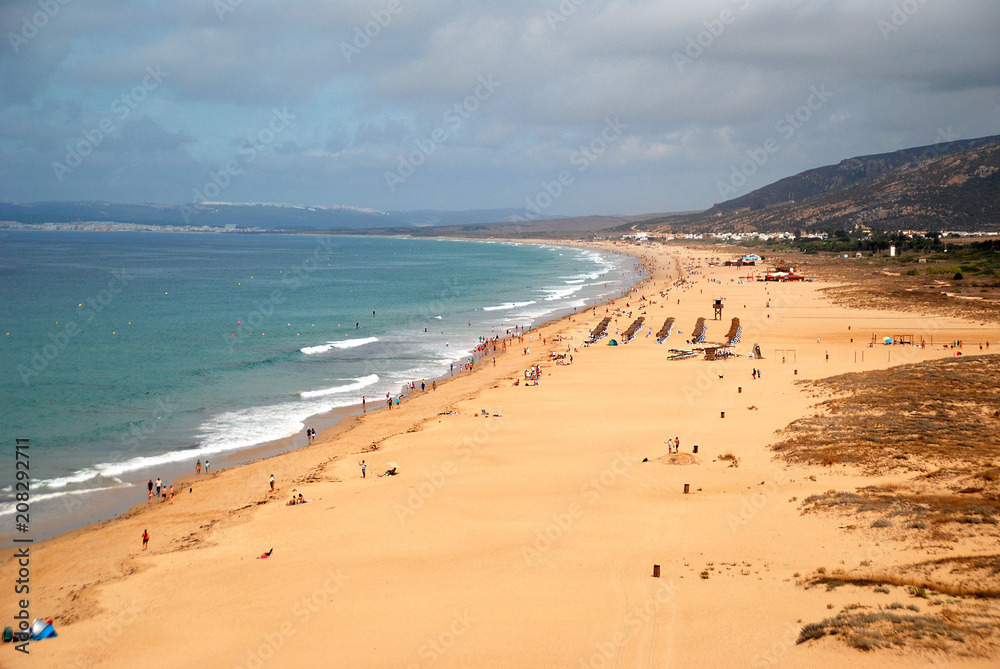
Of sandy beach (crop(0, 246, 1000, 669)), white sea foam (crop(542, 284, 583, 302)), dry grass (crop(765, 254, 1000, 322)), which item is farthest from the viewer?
white sea foam (crop(542, 284, 583, 302))

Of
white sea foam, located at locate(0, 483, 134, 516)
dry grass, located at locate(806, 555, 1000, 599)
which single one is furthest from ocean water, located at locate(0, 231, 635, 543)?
dry grass, located at locate(806, 555, 1000, 599)

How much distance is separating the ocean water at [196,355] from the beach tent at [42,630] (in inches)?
264

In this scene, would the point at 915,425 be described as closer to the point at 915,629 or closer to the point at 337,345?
the point at 915,629

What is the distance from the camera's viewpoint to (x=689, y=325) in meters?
48.5

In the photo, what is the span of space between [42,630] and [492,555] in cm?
886

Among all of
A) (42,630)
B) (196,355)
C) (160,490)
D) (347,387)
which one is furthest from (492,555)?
(196,355)

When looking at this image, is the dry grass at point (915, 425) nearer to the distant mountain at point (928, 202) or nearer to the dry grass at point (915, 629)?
the dry grass at point (915, 629)

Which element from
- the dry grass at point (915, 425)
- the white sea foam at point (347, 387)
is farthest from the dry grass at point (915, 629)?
the white sea foam at point (347, 387)

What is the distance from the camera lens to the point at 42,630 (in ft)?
42.4

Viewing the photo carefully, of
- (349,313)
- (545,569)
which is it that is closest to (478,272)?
(349,313)

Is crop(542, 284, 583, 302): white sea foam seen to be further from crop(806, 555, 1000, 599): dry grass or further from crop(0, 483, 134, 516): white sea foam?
crop(806, 555, 1000, 599): dry grass

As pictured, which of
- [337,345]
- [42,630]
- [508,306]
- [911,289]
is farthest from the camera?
[508,306]

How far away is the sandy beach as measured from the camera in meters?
11.2

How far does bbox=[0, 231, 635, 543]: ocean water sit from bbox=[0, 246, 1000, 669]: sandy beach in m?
4.24
